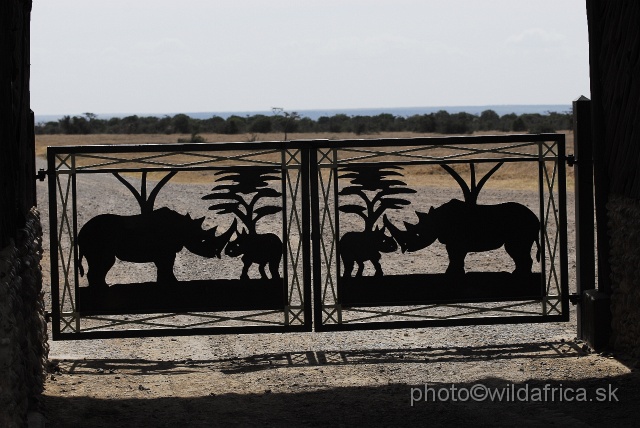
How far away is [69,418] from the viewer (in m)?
7.04

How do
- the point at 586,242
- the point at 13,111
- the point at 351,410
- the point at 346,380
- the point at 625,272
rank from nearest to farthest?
the point at 13,111 < the point at 351,410 < the point at 346,380 < the point at 625,272 < the point at 586,242

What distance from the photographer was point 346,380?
26.5ft

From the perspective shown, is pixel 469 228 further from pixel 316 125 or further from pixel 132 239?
pixel 316 125

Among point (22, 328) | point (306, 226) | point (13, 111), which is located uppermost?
point (13, 111)

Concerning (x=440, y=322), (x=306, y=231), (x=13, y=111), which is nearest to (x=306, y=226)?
(x=306, y=231)

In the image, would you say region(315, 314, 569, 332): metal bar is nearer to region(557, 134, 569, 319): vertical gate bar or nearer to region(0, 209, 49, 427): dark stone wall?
region(557, 134, 569, 319): vertical gate bar

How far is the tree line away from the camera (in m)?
72.6

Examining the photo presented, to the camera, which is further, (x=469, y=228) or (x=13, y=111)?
(x=469, y=228)

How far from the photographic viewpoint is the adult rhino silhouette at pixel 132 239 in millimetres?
8969

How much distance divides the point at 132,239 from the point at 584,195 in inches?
159

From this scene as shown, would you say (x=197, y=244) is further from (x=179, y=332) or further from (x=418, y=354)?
(x=418, y=354)

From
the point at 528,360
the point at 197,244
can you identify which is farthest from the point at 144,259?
the point at 528,360

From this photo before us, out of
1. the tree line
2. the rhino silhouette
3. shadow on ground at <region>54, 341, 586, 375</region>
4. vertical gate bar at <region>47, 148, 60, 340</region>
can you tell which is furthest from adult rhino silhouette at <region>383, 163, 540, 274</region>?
the tree line

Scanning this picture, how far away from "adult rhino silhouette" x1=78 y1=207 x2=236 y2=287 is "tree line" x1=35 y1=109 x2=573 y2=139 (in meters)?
58.9
